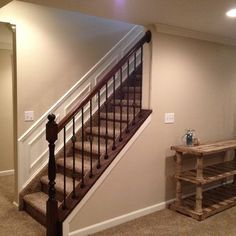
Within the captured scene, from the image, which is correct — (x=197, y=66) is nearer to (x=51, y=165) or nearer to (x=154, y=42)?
(x=154, y=42)

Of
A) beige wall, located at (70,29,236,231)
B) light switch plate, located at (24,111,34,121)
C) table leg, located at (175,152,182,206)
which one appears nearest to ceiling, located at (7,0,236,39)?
beige wall, located at (70,29,236,231)

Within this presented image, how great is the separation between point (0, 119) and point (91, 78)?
1.86m

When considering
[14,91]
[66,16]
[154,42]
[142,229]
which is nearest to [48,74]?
[14,91]

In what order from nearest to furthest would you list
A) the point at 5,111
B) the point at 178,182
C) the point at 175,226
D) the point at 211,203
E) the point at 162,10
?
the point at 162,10
the point at 175,226
the point at 178,182
the point at 211,203
the point at 5,111

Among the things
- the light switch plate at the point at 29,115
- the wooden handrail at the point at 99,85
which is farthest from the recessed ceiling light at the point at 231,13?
the light switch plate at the point at 29,115

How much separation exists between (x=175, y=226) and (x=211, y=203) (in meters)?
0.78

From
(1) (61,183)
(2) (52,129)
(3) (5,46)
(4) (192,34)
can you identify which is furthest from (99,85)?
(3) (5,46)

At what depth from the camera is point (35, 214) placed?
128 inches

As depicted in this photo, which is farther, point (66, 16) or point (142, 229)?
point (66, 16)

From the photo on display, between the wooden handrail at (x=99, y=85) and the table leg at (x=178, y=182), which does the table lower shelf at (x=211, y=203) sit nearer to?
the table leg at (x=178, y=182)

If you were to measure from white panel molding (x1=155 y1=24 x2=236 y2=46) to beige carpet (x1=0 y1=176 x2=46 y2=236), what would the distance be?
2549 mm

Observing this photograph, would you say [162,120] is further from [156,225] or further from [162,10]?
[162,10]

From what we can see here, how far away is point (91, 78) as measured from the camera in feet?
13.4

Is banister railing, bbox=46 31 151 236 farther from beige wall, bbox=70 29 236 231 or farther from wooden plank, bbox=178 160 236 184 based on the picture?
wooden plank, bbox=178 160 236 184
